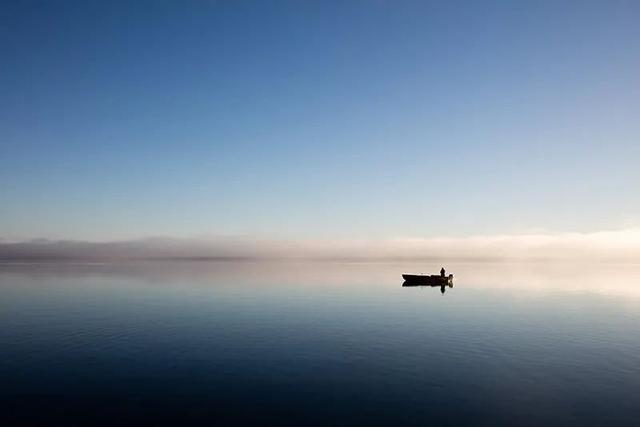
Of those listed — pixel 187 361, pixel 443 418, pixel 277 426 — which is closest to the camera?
pixel 277 426

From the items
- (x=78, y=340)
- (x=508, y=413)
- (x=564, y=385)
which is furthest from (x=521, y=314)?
(x=78, y=340)

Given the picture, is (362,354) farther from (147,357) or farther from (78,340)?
(78,340)

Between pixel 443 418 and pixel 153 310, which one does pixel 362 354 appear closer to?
pixel 443 418

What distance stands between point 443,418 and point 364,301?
56566mm

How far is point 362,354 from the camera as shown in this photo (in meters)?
37.7

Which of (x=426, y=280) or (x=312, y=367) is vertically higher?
(x=426, y=280)

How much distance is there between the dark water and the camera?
23.9m

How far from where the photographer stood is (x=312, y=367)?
3316cm

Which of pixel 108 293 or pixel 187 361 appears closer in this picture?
pixel 187 361

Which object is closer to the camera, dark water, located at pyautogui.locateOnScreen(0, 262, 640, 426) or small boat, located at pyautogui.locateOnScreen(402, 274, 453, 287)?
dark water, located at pyautogui.locateOnScreen(0, 262, 640, 426)

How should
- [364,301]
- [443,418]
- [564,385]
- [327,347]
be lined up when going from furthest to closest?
[364,301], [327,347], [564,385], [443,418]

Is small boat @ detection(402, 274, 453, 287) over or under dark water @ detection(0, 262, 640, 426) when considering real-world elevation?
over

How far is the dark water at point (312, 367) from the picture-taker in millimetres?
23938

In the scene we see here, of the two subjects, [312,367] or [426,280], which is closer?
[312,367]
